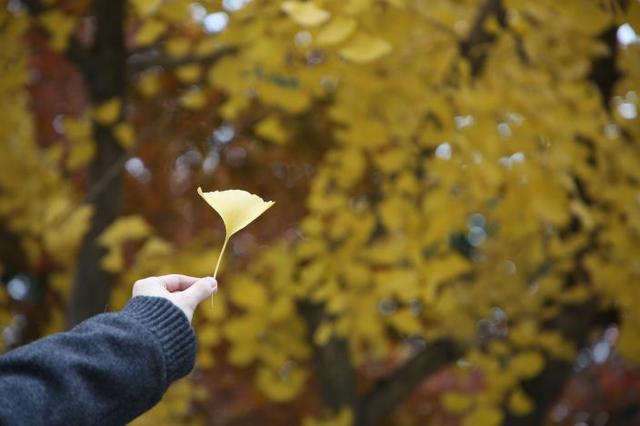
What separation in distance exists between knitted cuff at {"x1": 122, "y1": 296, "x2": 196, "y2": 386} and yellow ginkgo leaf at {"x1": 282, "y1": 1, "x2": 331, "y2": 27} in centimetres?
81

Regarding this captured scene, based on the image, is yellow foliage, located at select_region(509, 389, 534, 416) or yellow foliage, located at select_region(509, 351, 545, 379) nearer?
yellow foliage, located at select_region(509, 351, 545, 379)

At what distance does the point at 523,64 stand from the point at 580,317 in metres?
1.35

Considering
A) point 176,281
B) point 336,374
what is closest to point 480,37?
point 336,374

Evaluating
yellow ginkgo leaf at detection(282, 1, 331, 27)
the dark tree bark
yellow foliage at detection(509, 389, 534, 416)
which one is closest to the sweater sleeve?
yellow ginkgo leaf at detection(282, 1, 331, 27)

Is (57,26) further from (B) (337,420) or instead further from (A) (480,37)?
(B) (337,420)

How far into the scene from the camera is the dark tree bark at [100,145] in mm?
2762

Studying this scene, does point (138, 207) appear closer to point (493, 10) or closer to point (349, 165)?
point (349, 165)

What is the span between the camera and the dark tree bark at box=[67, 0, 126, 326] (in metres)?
2.76

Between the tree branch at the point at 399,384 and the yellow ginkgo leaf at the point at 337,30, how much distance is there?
1.88 metres

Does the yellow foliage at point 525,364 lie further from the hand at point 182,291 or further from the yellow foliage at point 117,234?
the hand at point 182,291

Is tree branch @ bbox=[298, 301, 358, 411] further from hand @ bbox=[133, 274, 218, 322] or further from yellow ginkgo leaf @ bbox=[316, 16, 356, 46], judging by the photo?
hand @ bbox=[133, 274, 218, 322]

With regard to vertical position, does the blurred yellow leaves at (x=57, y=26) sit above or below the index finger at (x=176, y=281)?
below

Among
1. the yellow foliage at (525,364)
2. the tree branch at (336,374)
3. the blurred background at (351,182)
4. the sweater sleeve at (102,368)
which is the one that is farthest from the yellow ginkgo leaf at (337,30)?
the tree branch at (336,374)

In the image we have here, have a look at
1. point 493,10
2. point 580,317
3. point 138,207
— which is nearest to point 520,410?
point 580,317
